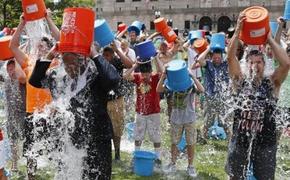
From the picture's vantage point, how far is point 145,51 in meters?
6.26

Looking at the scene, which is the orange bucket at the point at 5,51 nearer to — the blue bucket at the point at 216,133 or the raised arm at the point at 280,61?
the raised arm at the point at 280,61

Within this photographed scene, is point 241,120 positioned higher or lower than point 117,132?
higher

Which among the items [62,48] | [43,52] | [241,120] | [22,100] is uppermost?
[62,48]

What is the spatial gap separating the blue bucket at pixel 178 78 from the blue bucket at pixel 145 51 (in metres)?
0.33

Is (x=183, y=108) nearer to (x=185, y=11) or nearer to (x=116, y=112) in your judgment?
(x=116, y=112)

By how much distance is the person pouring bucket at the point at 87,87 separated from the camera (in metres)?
3.66

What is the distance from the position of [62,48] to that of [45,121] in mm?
1511

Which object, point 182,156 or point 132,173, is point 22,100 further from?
point 182,156

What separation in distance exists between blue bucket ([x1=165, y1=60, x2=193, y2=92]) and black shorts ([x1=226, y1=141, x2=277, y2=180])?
1818 mm

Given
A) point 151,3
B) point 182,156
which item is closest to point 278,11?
point 151,3

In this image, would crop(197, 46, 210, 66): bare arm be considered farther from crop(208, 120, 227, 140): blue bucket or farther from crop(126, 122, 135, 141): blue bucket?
crop(126, 122, 135, 141): blue bucket

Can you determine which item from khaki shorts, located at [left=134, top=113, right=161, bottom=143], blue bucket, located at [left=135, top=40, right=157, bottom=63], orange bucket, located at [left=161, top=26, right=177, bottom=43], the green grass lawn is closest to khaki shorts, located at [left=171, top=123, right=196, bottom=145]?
khaki shorts, located at [left=134, top=113, right=161, bottom=143]

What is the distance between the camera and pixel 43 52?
507 cm

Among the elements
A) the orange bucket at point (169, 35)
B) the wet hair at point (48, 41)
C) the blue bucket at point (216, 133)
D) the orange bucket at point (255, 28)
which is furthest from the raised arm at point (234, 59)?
the orange bucket at point (169, 35)
